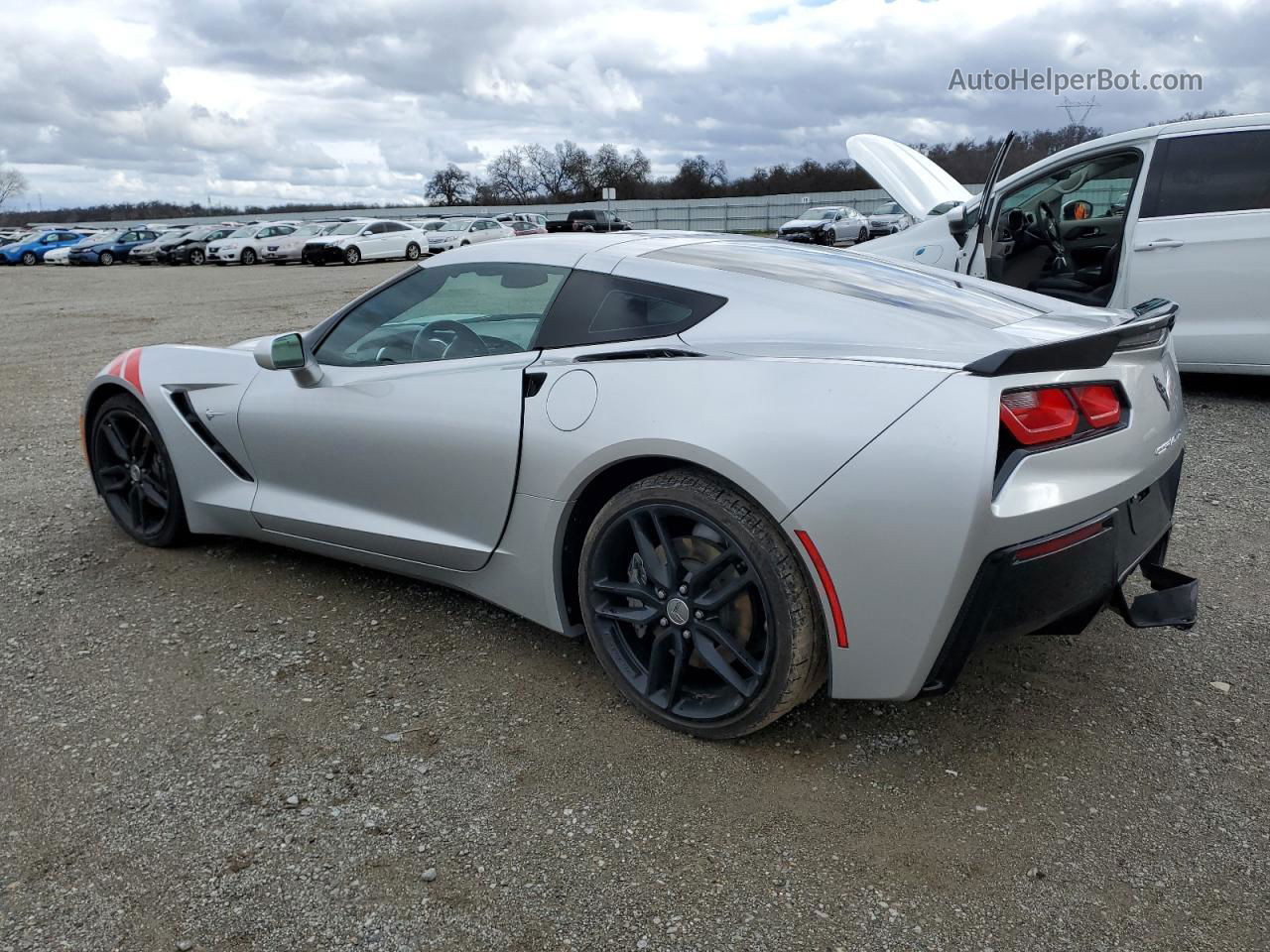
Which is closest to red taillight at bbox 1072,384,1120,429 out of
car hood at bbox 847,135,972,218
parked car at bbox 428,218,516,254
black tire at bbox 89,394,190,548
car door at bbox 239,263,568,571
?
car door at bbox 239,263,568,571

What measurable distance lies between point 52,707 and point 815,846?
233 cm

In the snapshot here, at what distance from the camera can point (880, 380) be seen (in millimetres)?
2316

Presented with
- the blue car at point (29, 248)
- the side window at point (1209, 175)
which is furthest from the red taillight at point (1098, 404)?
the blue car at point (29, 248)

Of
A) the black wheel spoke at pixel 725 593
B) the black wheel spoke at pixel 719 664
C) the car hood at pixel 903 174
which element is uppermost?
the car hood at pixel 903 174

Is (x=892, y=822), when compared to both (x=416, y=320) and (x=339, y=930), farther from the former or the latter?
(x=416, y=320)

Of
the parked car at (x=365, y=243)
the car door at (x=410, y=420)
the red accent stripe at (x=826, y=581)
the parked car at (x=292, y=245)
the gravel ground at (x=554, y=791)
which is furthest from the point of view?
the parked car at (x=292, y=245)

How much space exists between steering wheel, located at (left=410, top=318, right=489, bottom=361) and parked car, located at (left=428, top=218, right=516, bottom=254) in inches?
1154

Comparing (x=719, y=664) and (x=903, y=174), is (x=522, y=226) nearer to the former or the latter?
(x=903, y=174)

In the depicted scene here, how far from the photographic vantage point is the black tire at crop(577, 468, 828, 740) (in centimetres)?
244

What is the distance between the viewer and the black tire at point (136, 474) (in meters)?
4.11

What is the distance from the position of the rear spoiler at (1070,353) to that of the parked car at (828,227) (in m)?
28.9

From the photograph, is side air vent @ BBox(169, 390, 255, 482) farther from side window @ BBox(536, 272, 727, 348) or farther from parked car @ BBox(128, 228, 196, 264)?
parked car @ BBox(128, 228, 196, 264)

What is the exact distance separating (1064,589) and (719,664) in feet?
2.87

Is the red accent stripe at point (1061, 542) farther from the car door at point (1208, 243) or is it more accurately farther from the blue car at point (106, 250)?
the blue car at point (106, 250)
